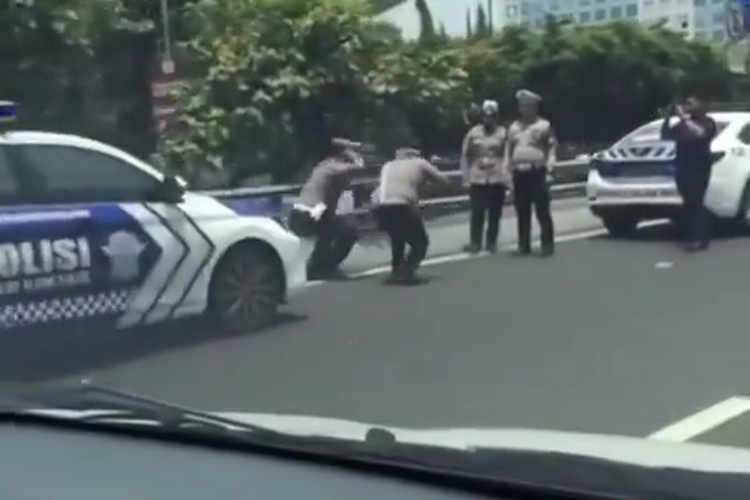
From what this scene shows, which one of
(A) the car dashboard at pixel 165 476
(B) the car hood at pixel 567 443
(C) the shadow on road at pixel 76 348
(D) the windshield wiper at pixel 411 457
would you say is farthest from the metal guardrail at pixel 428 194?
(A) the car dashboard at pixel 165 476

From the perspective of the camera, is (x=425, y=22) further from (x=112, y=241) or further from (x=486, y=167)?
(x=112, y=241)

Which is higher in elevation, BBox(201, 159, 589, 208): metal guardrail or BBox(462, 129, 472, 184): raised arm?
BBox(462, 129, 472, 184): raised arm

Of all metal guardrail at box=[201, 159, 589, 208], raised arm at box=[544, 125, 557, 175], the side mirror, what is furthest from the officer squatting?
raised arm at box=[544, 125, 557, 175]

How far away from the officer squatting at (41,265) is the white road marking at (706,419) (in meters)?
1.52

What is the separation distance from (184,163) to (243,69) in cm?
28

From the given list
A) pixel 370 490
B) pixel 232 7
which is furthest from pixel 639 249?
pixel 370 490

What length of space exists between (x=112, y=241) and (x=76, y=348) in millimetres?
295

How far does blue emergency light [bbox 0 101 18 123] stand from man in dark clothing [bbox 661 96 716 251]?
5.04ft

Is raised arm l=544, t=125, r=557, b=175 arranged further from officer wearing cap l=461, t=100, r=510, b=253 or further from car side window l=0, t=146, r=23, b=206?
car side window l=0, t=146, r=23, b=206

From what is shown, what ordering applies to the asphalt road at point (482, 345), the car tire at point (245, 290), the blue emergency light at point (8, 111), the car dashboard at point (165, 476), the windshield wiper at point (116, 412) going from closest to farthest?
1. the car dashboard at point (165, 476)
2. the windshield wiper at point (116, 412)
3. the asphalt road at point (482, 345)
4. the blue emergency light at point (8, 111)
5. the car tire at point (245, 290)

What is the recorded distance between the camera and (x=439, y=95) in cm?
417

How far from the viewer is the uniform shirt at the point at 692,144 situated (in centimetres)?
428

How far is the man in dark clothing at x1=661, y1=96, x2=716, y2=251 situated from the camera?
4254mm

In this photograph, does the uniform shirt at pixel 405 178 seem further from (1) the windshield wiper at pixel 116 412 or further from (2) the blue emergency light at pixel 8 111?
(1) the windshield wiper at pixel 116 412
